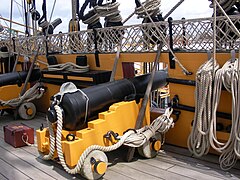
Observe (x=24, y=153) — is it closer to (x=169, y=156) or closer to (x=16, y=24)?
(x=169, y=156)

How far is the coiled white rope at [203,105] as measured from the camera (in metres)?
2.49

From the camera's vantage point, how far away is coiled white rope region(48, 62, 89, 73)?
3.96 metres

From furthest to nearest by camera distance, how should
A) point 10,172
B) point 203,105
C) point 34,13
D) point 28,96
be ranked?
point 34,13 → point 28,96 → point 10,172 → point 203,105

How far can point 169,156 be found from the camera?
287 cm

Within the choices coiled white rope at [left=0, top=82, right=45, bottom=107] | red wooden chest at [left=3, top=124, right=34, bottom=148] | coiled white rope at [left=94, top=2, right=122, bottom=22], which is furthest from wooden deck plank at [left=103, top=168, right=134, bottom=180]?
coiled white rope at [left=0, top=82, right=45, bottom=107]

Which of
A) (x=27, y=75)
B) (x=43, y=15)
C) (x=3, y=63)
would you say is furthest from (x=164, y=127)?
(x=3, y=63)

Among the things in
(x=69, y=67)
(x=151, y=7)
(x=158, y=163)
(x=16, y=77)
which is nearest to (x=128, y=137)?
(x=158, y=163)

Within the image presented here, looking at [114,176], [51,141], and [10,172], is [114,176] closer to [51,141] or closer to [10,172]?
[51,141]

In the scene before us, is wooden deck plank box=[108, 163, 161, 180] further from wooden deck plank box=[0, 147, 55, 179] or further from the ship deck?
wooden deck plank box=[0, 147, 55, 179]

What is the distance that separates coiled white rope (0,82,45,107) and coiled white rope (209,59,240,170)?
2.75 m

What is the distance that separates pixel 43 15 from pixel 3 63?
1.30 m

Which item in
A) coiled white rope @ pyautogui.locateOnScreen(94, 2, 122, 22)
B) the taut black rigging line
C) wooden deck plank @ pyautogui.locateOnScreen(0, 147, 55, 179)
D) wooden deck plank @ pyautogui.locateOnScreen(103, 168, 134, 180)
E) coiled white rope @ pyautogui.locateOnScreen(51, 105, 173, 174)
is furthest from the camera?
the taut black rigging line

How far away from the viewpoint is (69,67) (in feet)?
13.6

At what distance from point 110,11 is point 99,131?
6.13ft
